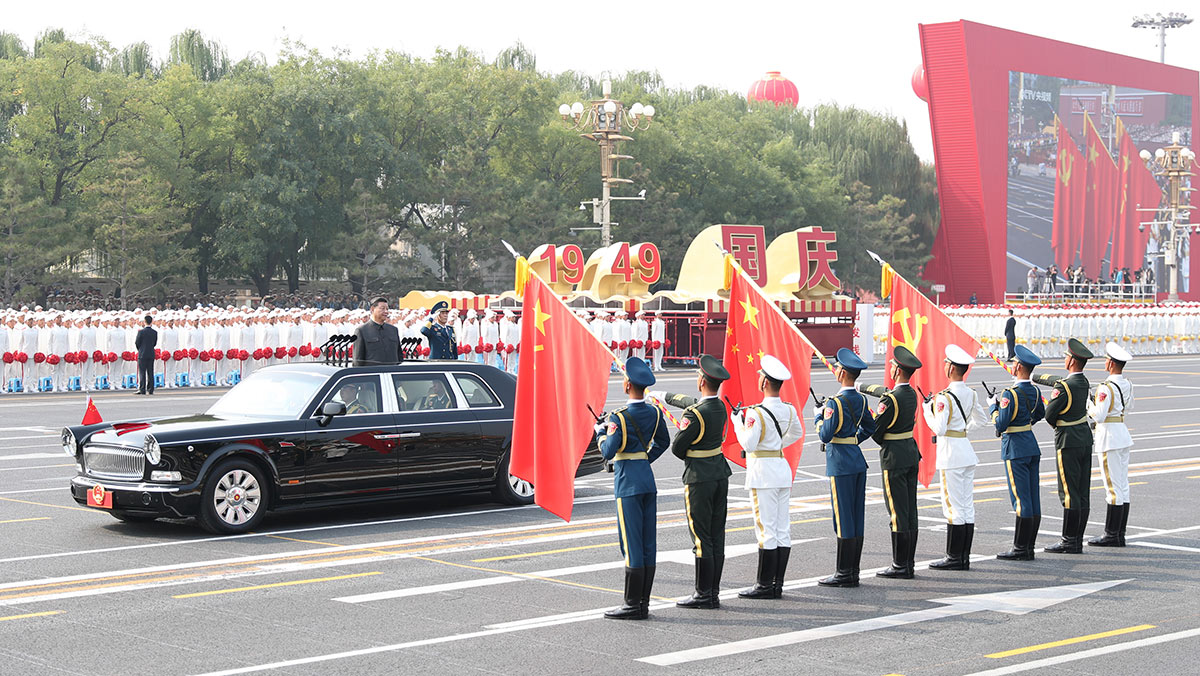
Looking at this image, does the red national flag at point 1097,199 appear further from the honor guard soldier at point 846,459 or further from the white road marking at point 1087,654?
the white road marking at point 1087,654

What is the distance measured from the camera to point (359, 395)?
41.5ft

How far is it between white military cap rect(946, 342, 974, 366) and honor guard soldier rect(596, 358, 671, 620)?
2972 mm

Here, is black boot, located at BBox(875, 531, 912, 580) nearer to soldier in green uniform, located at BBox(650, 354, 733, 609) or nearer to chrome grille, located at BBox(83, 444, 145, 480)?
soldier in green uniform, located at BBox(650, 354, 733, 609)

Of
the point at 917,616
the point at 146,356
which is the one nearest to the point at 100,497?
the point at 917,616

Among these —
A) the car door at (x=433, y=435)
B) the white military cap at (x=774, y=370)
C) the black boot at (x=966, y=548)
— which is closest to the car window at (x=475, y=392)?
the car door at (x=433, y=435)

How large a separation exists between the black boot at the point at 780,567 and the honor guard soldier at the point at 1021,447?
247 cm

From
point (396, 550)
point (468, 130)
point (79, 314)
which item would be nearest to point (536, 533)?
point (396, 550)

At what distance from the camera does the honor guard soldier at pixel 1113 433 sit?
11711mm

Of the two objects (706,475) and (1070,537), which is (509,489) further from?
(1070,537)

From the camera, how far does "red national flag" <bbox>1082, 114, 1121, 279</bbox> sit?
237 ft

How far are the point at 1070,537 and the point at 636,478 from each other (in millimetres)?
4478

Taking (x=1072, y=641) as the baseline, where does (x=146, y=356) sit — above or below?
above

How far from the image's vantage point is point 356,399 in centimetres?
1262

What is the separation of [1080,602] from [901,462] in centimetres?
164
